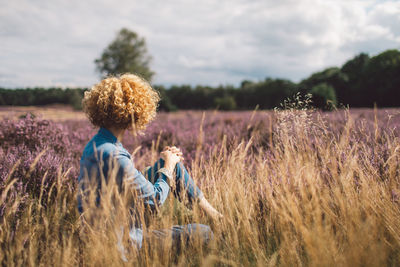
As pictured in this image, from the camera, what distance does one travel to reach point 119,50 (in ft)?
116

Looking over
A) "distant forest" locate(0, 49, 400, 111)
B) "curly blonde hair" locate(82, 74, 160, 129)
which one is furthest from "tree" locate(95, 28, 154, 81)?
"curly blonde hair" locate(82, 74, 160, 129)

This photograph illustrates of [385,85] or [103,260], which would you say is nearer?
[103,260]

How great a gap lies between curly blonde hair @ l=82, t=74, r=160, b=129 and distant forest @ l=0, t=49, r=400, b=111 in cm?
95

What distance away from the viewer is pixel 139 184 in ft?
5.64

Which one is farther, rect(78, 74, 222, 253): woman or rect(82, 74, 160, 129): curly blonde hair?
rect(82, 74, 160, 129): curly blonde hair

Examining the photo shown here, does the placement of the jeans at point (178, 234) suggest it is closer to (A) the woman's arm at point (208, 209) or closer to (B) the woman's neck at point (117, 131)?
(A) the woman's arm at point (208, 209)

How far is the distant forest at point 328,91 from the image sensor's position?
4477 millimetres

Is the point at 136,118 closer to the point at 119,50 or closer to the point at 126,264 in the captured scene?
the point at 126,264

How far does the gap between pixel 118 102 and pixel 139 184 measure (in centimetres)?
59

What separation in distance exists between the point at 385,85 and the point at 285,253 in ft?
70.4

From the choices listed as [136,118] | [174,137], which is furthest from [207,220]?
[174,137]

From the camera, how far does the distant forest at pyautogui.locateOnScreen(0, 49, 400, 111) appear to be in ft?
14.7

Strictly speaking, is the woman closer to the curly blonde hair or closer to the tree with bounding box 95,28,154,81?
the curly blonde hair

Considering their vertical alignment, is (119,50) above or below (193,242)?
above
